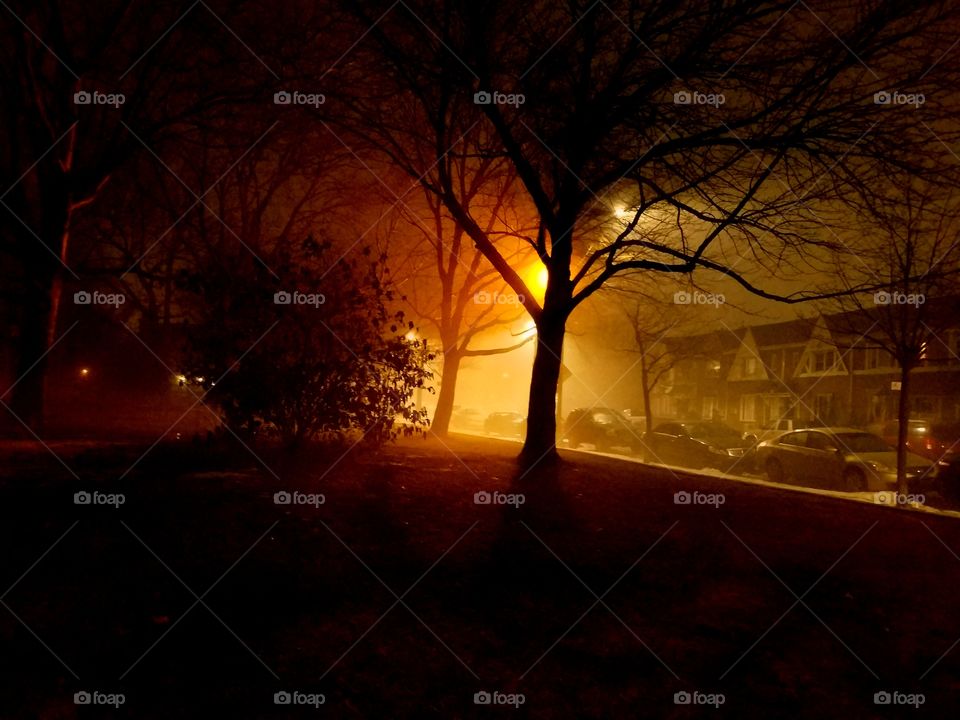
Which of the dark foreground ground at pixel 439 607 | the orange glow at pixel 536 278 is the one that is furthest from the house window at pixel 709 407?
the dark foreground ground at pixel 439 607

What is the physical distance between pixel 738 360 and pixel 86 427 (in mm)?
42685

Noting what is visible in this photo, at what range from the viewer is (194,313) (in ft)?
28.7

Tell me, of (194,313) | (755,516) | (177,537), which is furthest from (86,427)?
(755,516)

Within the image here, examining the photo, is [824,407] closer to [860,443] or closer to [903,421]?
[860,443]

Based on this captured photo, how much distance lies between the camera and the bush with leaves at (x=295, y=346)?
7922 mm

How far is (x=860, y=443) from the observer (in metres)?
16.1

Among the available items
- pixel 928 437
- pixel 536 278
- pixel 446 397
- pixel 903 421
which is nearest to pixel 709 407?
pixel 928 437

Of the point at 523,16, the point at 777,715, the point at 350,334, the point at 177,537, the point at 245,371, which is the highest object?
the point at 523,16

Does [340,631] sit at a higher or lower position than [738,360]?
lower

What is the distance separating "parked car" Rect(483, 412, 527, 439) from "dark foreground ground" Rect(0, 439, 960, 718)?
31.3 metres

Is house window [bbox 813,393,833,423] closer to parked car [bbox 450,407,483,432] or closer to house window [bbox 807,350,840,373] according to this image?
house window [bbox 807,350,840,373]

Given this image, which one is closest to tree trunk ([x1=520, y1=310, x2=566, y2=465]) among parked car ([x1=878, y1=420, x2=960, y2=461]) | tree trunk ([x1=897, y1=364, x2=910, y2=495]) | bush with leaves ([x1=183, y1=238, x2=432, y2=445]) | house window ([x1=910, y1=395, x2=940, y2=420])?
bush with leaves ([x1=183, y1=238, x2=432, y2=445])

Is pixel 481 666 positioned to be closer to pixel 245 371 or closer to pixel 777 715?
pixel 777 715

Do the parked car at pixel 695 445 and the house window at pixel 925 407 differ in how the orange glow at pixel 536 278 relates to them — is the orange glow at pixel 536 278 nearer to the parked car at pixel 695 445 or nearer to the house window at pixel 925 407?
the parked car at pixel 695 445
